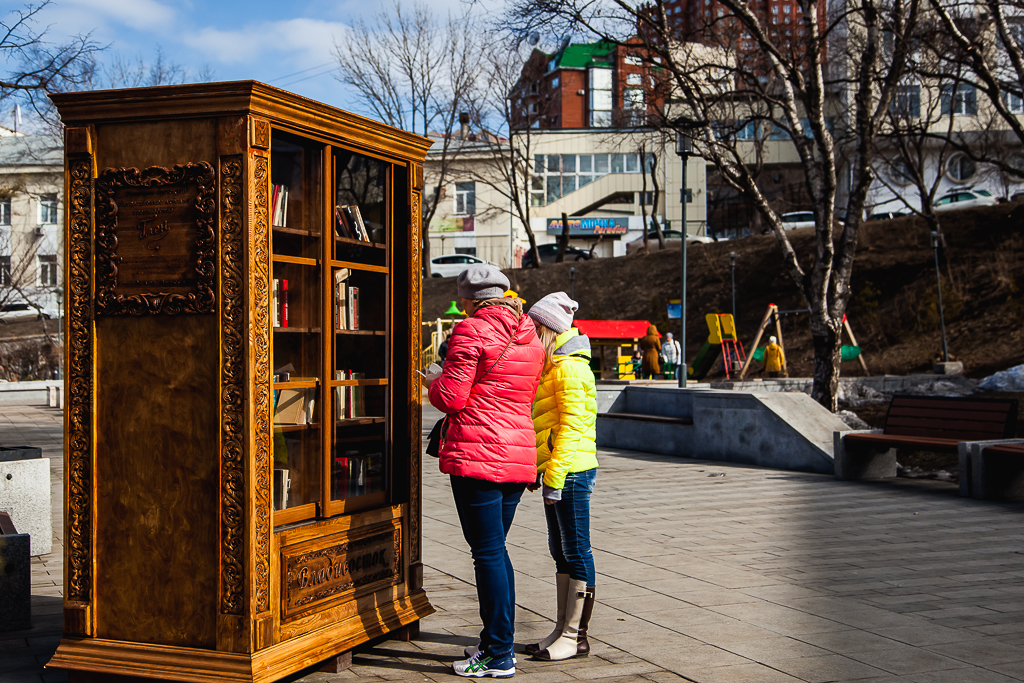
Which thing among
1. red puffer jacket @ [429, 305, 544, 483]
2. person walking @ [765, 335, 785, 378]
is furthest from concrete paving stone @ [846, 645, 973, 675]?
person walking @ [765, 335, 785, 378]

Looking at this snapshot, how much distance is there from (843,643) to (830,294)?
42.1ft

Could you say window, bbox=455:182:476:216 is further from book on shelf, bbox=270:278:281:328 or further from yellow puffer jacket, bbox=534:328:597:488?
book on shelf, bbox=270:278:281:328

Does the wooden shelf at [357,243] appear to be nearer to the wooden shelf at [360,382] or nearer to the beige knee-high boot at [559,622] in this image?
the wooden shelf at [360,382]

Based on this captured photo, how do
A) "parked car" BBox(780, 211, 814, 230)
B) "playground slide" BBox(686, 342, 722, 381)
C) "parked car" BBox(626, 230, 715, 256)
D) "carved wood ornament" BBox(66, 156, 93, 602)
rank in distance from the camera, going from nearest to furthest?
1. "carved wood ornament" BBox(66, 156, 93, 602)
2. "playground slide" BBox(686, 342, 722, 381)
3. "parked car" BBox(626, 230, 715, 256)
4. "parked car" BBox(780, 211, 814, 230)

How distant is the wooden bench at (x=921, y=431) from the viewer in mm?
10453

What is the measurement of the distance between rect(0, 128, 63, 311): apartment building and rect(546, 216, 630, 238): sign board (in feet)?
95.2


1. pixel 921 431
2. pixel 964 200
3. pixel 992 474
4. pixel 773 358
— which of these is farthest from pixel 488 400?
pixel 964 200

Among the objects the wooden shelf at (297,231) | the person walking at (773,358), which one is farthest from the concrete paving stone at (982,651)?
the person walking at (773,358)

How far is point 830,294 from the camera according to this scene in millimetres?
17172

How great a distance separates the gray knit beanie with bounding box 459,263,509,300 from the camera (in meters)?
4.72

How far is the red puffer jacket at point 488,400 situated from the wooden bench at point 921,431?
708 centimetres

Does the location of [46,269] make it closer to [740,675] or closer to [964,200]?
[964,200]

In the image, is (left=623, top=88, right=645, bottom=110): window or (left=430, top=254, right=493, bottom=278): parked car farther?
(left=430, top=254, right=493, bottom=278): parked car

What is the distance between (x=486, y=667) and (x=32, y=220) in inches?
2062
